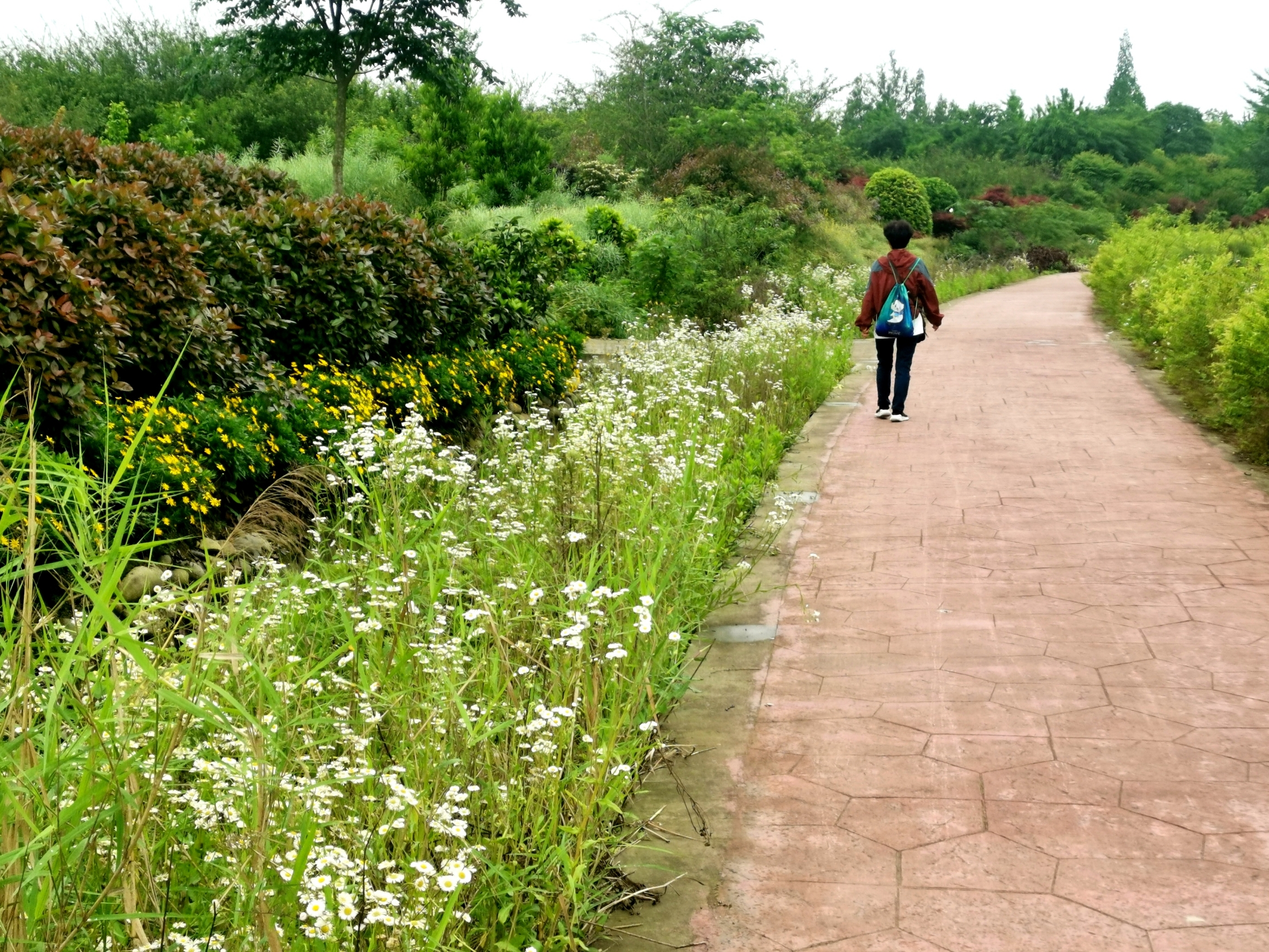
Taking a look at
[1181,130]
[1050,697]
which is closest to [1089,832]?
[1050,697]

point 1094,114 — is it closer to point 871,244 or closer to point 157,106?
point 871,244

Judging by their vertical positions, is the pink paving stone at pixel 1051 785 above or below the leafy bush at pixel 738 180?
below

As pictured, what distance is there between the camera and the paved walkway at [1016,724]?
3.07 metres

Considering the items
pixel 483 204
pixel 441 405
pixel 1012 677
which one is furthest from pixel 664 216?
pixel 1012 677

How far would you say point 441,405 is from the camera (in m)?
8.85

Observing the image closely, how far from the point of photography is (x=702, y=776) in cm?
382

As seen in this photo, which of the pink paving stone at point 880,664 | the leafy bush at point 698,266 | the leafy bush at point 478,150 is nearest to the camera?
the pink paving stone at point 880,664

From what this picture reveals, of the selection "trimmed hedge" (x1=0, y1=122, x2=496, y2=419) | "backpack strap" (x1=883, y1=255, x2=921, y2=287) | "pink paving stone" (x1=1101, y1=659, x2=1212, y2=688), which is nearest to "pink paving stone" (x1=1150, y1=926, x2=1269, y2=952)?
"pink paving stone" (x1=1101, y1=659, x2=1212, y2=688)

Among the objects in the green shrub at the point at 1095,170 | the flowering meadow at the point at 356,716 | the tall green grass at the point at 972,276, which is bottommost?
the flowering meadow at the point at 356,716

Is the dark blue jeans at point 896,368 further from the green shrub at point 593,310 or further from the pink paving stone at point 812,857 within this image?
the pink paving stone at point 812,857

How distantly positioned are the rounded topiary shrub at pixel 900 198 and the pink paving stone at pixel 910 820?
34.7 m

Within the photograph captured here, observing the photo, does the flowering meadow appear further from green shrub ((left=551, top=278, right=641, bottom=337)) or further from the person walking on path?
green shrub ((left=551, top=278, right=641, bottom=337))

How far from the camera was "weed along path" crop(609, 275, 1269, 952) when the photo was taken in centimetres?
306

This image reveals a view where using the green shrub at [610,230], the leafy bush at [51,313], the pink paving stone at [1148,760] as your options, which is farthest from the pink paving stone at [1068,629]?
the green shrub at [610,230]
